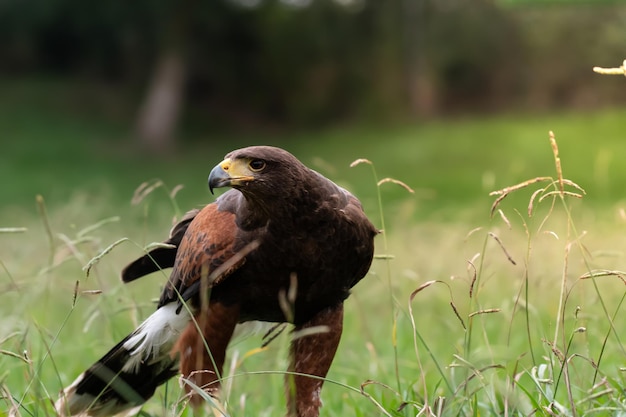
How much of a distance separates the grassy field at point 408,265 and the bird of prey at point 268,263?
17 centimetres

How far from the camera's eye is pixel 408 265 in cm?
768

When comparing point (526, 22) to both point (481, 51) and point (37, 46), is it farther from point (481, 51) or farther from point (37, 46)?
→ point (37, 46)

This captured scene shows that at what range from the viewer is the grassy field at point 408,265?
2906 millimetres

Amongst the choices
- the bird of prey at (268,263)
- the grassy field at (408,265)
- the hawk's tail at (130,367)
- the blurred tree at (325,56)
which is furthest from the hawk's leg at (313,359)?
the blurred tree at (325,56)

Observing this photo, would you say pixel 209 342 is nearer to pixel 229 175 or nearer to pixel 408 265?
pixel 229 175

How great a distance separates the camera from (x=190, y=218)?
3.76 m

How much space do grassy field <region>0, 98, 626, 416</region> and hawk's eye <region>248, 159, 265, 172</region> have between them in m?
0.57

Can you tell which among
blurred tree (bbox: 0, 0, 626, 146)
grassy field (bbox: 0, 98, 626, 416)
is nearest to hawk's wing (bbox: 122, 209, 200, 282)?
grassy field (bbox: 0, 98, 626, 416)

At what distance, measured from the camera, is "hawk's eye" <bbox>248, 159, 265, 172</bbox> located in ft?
9.91

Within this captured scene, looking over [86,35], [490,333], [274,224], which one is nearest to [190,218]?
[274,224]

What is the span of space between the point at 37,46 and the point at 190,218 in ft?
98.2

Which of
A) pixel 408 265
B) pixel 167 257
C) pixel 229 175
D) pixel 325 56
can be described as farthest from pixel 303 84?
pixel 229 175

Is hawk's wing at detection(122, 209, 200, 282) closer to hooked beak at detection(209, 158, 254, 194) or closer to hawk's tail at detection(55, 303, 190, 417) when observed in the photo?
hawk's tail at detection(55, 303, 190, 417)

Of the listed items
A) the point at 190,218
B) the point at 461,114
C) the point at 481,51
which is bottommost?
the point at 461,114
